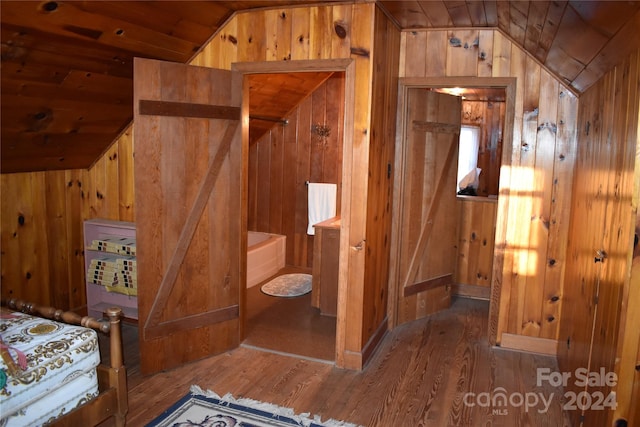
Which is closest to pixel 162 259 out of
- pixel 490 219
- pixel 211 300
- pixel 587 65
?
pixel 211 300

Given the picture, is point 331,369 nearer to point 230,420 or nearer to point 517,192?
point 230,420

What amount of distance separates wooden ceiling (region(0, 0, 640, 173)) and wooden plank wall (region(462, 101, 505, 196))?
320cm

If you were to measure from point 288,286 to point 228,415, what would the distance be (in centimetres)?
243

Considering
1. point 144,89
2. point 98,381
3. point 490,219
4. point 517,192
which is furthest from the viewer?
point 490,219

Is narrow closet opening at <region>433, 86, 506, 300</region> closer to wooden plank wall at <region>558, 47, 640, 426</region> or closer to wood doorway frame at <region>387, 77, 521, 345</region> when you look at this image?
wood doorway frame at <region>387, 77, 521, 345</region>

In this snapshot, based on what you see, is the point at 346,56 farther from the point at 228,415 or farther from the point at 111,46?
the point at 228,415

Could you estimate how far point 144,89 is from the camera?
9.73ft

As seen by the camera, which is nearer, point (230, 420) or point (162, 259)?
point (230, 420)

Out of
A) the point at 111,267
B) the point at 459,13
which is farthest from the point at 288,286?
the point at 459,13

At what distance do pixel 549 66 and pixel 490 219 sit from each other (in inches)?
74.1

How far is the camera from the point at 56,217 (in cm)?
392

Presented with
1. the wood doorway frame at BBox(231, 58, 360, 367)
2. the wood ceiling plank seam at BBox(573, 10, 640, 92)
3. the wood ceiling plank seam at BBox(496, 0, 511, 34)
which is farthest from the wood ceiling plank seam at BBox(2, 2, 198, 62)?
the wood ceiling plank seam at BBox(573, 10, 640, 92)

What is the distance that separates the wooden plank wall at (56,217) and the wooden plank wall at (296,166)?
2.17 m

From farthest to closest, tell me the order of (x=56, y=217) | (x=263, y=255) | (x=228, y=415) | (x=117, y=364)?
(x=263, y=255)
(x=56, y=217)
(x=228, y=415)
(x=117, y=364)
